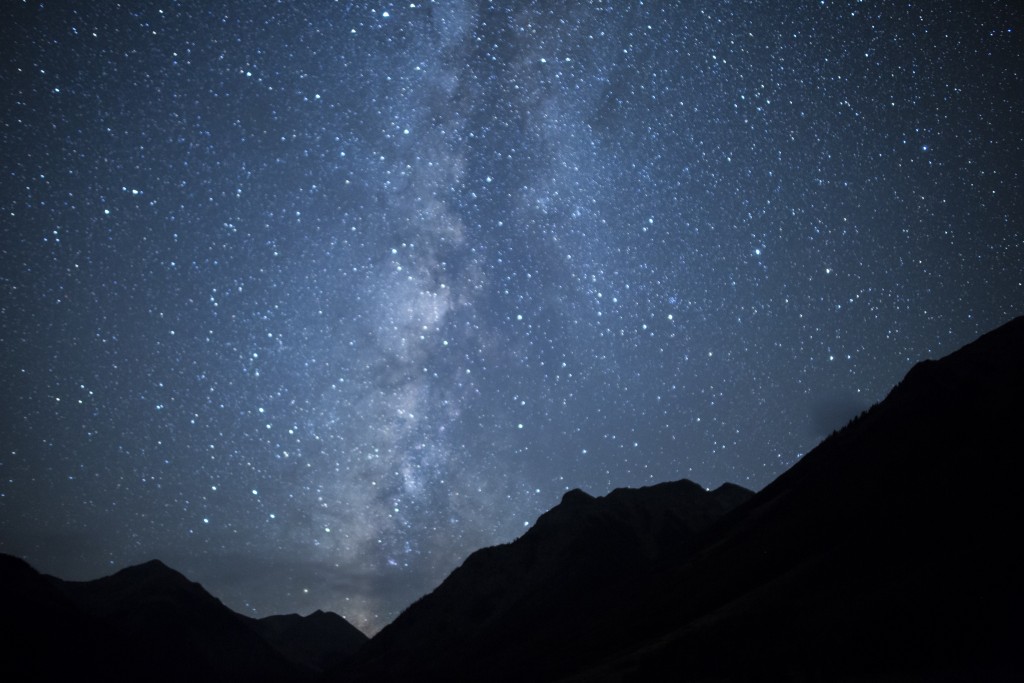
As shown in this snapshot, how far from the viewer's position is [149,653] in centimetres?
5916

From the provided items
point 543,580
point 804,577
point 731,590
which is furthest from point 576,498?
point 804,577

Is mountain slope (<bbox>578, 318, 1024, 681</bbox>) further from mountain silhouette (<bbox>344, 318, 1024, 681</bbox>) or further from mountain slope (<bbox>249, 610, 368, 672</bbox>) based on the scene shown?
mountain slope (<bbox>249, 610, 368, 672</bbox>)

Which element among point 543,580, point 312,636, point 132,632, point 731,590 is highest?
point 132,632

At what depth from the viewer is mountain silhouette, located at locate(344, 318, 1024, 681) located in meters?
15.3

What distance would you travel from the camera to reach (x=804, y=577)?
24203 millimetres

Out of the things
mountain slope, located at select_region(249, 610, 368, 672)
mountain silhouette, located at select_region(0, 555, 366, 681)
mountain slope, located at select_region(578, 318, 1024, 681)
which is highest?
mountain silhouette, located at select_region(0, 555, 366, 681)

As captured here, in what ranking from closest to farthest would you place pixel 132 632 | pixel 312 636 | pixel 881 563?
1. pixel 881 563
2. pixel 132 632
3. pixel 312 636

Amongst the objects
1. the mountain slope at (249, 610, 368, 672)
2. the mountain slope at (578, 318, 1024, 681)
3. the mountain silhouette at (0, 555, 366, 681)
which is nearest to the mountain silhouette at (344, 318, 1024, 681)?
the mountain slope at (578, 318, 1024, 681)

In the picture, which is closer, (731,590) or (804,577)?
(804,577)

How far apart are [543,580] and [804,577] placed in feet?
132

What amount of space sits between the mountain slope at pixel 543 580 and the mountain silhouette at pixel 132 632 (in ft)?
58.8

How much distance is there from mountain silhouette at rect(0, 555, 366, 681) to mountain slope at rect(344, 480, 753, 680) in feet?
58.8

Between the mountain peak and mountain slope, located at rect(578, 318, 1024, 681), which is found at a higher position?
the mountain peak

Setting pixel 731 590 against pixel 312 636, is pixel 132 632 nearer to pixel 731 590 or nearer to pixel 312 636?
pixel 312 636
